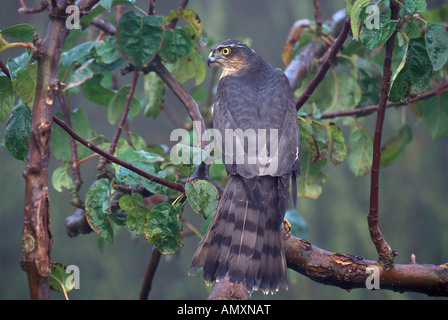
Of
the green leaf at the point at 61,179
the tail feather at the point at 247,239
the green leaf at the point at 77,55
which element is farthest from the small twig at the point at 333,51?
the green leaf at the point at 61,179

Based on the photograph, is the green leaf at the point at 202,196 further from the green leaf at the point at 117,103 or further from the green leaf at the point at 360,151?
the green leaf at the point at 360,151

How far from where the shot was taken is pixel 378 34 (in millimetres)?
1589

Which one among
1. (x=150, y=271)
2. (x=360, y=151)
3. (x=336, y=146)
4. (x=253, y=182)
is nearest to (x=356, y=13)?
(x=253, y=182)

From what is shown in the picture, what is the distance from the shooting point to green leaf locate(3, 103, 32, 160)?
5.38ft

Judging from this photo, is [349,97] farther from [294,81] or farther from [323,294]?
[323,294]

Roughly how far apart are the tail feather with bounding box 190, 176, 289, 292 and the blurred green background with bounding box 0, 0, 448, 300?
2.86m

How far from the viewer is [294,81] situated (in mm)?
2928

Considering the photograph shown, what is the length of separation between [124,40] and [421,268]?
1.63 meters

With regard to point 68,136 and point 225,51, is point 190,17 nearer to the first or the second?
point 225,51

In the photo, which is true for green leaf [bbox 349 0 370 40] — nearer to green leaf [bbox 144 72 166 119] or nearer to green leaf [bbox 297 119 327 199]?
green leaf [bbox 297 119 327 199]

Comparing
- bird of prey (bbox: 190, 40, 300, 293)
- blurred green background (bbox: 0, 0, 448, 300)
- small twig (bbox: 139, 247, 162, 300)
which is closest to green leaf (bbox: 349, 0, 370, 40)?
bird of prey (bbox: 190, 40, 300, 293)

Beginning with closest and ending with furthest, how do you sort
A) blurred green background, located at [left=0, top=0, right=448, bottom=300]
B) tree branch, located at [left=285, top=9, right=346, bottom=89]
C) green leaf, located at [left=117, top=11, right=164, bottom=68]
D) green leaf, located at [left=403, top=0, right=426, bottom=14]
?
green leaf, located at [left=403, top=0, right=426, bottom=14] → green leaf, located at [left=117, top=11, right=164, bottom=68] → tree branch, located at [left=285, top=9, right=346, bottom=89] → blurred green background, located at [left=0, top=0, right=448, bottom=300]

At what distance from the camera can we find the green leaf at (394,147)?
2.77 m

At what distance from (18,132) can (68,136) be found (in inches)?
28.0
